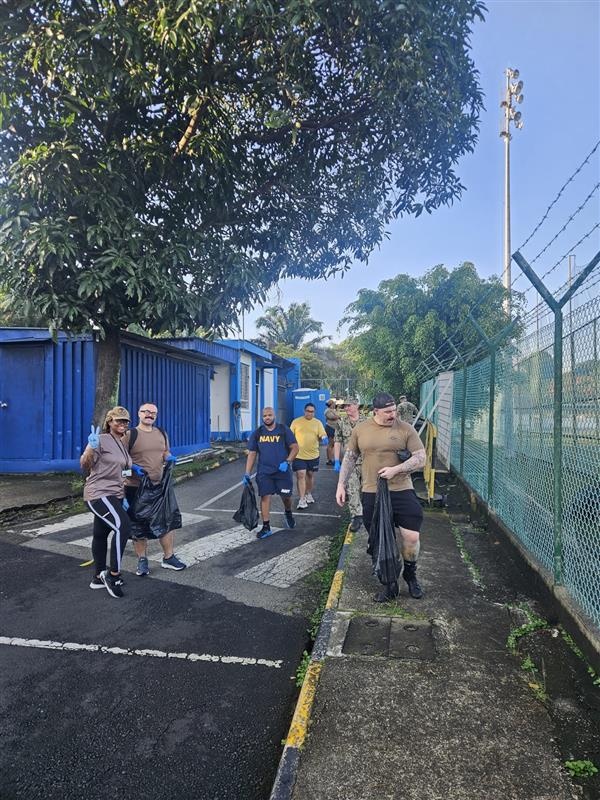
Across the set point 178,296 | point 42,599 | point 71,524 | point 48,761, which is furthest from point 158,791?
point 178,296

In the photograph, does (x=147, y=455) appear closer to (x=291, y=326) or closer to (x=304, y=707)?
(x=304, y=707)

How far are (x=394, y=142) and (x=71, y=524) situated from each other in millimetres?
7544

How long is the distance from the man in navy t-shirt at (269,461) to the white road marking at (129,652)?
3.06m

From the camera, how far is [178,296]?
7594mm

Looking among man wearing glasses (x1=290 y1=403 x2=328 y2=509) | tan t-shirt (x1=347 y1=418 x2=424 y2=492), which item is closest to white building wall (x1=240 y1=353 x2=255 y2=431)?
man wearing glasses (x1=290 y1=403 x2=328 y2=509)

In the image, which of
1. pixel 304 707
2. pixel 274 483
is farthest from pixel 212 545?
pixel 304 707

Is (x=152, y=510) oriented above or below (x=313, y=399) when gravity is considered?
below

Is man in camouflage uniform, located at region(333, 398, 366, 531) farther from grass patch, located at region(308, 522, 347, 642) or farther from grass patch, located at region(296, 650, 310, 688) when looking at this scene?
grass patch, located at region(296, 650, 310, 688)

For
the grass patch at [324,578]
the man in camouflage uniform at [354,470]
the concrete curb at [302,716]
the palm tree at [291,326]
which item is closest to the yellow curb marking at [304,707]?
the concrete curb at [302,716]

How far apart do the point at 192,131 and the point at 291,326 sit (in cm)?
3748

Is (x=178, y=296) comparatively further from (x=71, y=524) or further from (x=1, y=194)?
(x=71, y=524)

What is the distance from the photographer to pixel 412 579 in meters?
4.36

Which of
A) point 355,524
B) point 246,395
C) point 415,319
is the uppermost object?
point 415,319

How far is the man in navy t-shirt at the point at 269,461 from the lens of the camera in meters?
6.75
